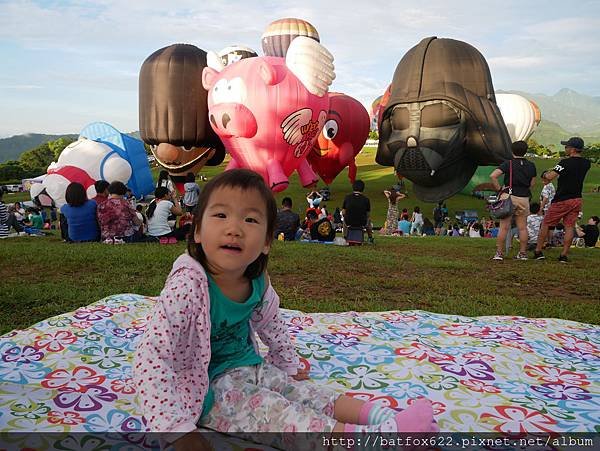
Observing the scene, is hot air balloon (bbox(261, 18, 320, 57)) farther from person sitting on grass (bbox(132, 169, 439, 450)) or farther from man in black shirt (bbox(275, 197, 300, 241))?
person sitting on grass (bbox(132, 169, 439, 450))

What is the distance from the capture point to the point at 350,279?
5082 millimetres

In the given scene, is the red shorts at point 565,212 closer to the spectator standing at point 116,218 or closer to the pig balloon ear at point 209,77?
the spectator standing at point 116,218

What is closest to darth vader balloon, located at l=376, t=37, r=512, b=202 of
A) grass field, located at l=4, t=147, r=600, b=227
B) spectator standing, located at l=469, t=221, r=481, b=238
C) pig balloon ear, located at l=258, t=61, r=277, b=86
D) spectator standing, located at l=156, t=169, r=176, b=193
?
spectator standing, located at l=469, t=221, r=481, b=238

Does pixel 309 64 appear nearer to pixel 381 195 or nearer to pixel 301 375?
pixel 301 375

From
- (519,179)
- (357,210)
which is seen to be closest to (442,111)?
(357,210)

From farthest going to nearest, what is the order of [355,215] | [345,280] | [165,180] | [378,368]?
[165,180] < [355,215] < [345,280] < [378,368]

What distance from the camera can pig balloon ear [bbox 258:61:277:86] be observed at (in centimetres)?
896

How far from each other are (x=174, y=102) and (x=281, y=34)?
14.4ft

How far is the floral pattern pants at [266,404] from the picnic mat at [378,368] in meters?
0.27

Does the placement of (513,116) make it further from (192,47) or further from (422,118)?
(192,47)

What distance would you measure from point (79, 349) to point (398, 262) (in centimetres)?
446

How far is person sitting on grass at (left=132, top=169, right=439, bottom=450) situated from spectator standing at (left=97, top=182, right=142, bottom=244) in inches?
235

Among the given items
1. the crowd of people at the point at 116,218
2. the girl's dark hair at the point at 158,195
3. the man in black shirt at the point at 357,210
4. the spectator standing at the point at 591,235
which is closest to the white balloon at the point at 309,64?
the man in black shirt at the point at 357,210

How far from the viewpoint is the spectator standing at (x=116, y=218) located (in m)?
7.30
